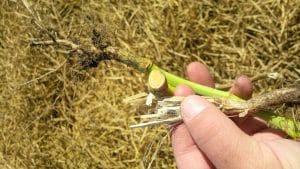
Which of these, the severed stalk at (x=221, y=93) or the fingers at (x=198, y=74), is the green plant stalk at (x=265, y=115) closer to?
the severed stalk at (x=221, y=93)

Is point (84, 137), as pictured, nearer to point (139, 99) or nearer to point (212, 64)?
point (212, 64)

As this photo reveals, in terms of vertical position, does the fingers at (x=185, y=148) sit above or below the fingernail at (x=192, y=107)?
below

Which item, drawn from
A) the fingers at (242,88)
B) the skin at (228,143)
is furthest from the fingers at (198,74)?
the skin at (228,143)

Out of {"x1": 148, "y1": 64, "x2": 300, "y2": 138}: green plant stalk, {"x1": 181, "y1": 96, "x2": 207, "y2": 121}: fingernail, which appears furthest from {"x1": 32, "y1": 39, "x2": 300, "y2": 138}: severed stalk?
{"x1": 181, "y1": 96, "x2": 207, "y2": 121}: fingernail

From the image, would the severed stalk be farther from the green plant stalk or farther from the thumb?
the thumb

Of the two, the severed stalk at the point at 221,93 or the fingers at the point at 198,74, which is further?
the fingers at the point at 198,74

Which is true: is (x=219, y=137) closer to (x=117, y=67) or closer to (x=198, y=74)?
(x=198, y=74)

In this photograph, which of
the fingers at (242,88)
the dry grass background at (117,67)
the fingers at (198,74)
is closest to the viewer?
the fingers at (242,88)
